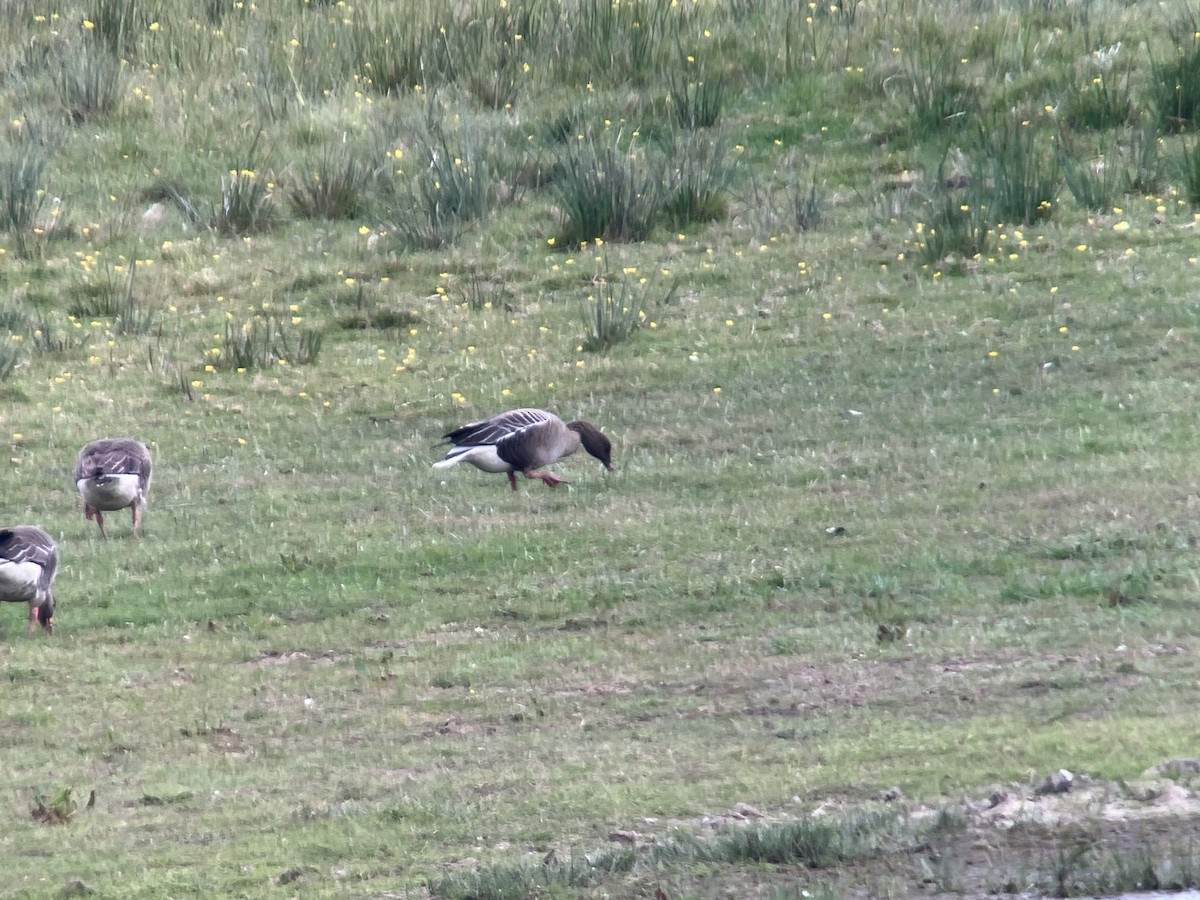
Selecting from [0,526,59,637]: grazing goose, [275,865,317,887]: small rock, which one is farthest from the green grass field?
[0,526,59,637]: grazing goose

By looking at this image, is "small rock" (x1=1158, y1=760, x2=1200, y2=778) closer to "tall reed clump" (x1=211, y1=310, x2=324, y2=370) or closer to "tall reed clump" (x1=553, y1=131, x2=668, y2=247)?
"tall reed clump" (x1=211, y1=310, x2=324, y2=370)

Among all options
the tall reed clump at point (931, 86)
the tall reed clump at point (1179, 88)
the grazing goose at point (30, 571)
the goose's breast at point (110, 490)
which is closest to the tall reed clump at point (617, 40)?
the tall reed clump at point (931, 86)

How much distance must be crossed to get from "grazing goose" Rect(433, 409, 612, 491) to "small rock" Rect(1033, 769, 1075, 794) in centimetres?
517

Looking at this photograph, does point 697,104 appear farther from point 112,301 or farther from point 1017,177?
point 112,301

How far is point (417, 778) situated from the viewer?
6.68 meters

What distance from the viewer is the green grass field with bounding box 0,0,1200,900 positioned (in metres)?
6.22

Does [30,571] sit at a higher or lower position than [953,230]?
lower

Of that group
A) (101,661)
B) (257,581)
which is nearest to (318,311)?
(257,581)

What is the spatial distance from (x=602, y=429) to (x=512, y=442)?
1.82m

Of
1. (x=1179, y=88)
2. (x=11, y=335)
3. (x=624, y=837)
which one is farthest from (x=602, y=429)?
(x=1179, y=88)

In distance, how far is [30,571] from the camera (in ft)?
27.9

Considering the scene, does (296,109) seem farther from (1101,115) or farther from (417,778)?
(417,778)

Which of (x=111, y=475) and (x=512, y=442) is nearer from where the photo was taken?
(x=111, y=475)

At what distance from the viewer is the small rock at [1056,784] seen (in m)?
5.66
